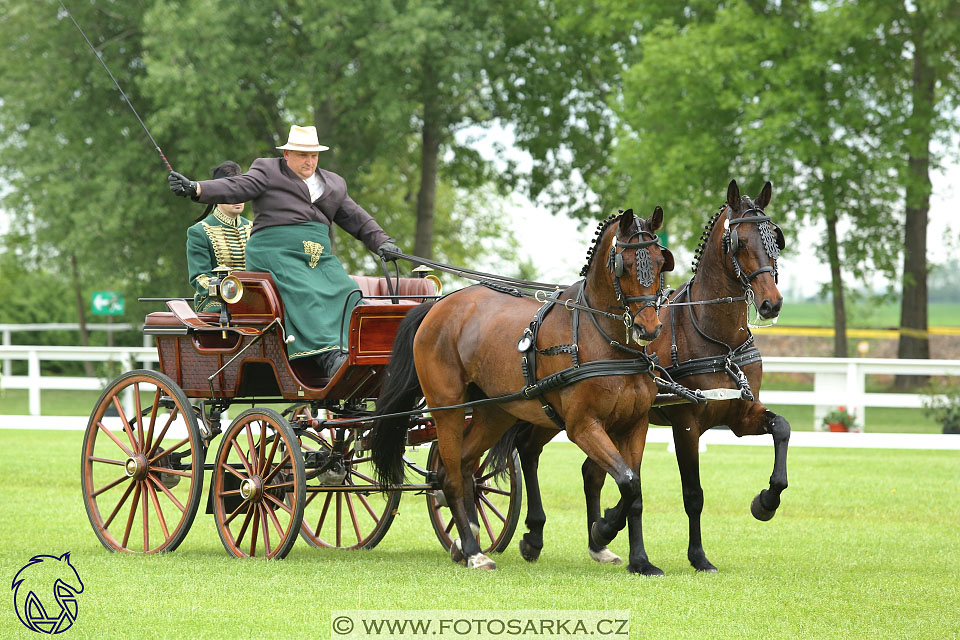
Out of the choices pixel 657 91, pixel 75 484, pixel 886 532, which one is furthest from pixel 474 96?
pixel 886 532

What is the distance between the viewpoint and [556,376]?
7.04 meters

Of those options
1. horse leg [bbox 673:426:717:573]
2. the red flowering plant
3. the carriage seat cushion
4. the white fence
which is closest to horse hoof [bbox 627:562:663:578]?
horse leg [bbox 673:426:717:573]

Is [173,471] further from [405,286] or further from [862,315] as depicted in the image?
[862,315]

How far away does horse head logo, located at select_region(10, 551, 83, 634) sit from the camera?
5.85 m

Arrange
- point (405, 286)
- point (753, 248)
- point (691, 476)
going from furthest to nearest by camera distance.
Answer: point (405, 286) < point (691, 476) < point (753, 248)

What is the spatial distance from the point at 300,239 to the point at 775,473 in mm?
3378

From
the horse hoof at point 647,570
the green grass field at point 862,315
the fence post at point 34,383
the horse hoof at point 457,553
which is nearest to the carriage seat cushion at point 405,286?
the horse hoof at point 457,553

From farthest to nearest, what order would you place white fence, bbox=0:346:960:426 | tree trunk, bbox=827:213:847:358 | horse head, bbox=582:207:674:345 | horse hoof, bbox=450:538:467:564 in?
tree trunk, bbox=827:213:847:358 → white fence, bbox=0:346:960:426 → horse hoof, bbox=450:538:467:564 → horse head, bbox=582:207:674:345

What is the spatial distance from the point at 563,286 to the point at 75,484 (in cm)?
682

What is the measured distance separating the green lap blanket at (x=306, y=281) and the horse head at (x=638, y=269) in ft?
6.90

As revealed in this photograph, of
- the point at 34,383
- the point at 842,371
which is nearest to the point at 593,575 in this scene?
the point at 842,371

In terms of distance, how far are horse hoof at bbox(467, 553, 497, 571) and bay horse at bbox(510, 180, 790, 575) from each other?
0.62 metres

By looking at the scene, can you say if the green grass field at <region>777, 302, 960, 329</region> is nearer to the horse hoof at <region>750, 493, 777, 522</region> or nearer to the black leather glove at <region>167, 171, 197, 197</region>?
the horse hoof at <region>750, 493, 777, 522</region>

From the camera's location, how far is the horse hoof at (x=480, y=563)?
24.6 ft
